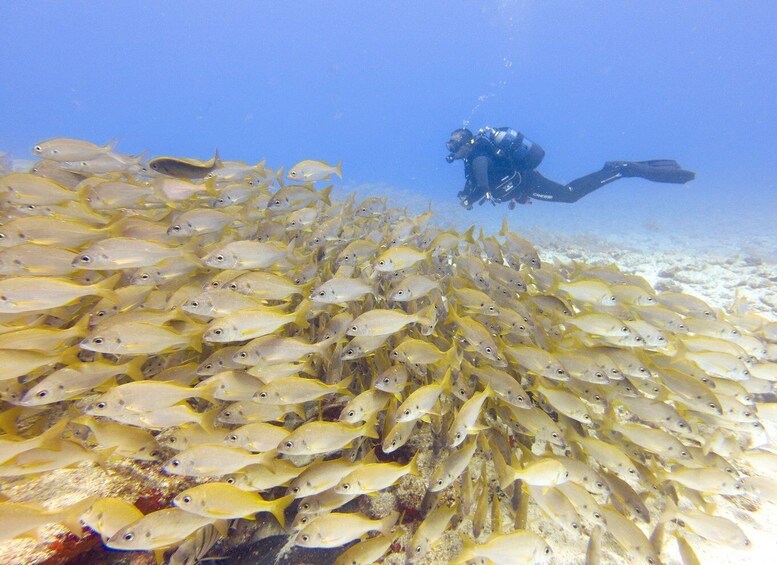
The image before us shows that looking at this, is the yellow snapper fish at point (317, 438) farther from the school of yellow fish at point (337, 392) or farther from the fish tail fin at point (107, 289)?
the fish tail fin at point (107, 289)

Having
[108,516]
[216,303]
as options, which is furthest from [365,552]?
[216,303]

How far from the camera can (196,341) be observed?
3004 millimetres

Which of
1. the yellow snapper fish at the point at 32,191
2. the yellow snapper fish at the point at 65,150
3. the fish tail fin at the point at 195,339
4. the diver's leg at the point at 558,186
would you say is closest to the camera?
the fish tail fin at the point at 195,339

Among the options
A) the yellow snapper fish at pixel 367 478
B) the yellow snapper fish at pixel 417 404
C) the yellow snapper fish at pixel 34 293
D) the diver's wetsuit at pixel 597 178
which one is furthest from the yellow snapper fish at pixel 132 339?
the diver's wetsuit at pixel 597 178

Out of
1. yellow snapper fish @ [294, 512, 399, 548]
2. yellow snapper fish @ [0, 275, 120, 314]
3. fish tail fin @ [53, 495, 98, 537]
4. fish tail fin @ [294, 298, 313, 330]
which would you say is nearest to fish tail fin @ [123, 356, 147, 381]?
yellow snapper fish @ [0, 275, 120, 314]

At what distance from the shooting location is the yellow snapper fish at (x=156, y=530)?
211cm

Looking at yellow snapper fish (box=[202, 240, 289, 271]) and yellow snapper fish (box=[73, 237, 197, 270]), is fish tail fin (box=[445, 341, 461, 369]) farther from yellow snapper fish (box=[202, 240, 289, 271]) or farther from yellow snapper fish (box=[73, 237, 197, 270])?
yellow snapper fish (box=[73, 237, 197, 270])

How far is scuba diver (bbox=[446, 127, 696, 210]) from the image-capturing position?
1093cm

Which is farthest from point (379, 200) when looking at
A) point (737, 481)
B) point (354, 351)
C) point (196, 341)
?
point (737, 481)

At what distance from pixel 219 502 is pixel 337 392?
1.24 meters

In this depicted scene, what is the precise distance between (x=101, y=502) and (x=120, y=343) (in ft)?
3.44

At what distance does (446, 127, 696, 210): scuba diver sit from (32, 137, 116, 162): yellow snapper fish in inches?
324

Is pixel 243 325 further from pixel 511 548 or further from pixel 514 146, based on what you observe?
pixel 514 146

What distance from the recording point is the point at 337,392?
3.27 metres
